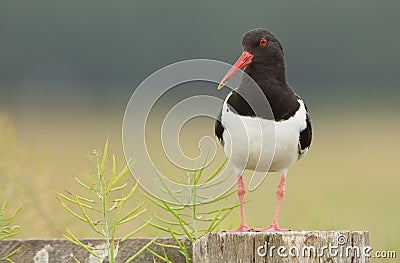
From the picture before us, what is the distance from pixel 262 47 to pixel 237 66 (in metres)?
0.29

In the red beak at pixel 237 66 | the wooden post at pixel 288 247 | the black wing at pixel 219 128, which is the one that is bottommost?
the wooden post at pixel 288 247

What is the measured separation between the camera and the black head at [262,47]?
26.6 ft

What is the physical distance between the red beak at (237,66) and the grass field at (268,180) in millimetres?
935

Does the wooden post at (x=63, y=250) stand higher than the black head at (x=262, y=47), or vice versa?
the black head at (x=262, y=47)

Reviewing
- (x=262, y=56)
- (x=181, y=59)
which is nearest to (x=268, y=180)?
(x=262, y=56)

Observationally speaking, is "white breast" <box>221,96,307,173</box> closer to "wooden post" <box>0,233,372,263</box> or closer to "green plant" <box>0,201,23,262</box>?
"green plant" <box>0,201,23,262</box>

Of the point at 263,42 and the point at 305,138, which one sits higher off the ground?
the point at 263,42

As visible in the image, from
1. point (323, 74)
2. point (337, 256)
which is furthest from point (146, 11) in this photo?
point (337, 256)

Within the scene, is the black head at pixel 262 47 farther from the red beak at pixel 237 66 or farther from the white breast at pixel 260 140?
the white breast at pixel 260 140

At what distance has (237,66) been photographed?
7.96 metres

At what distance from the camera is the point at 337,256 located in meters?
5.66

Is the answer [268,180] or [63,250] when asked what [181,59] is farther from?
[63,250]

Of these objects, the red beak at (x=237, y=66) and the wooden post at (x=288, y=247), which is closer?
the wooden post at (x=288, y=247)

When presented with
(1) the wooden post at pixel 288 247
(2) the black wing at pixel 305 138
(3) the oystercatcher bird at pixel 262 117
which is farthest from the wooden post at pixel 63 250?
(2) the black wing at pixel 305 138
